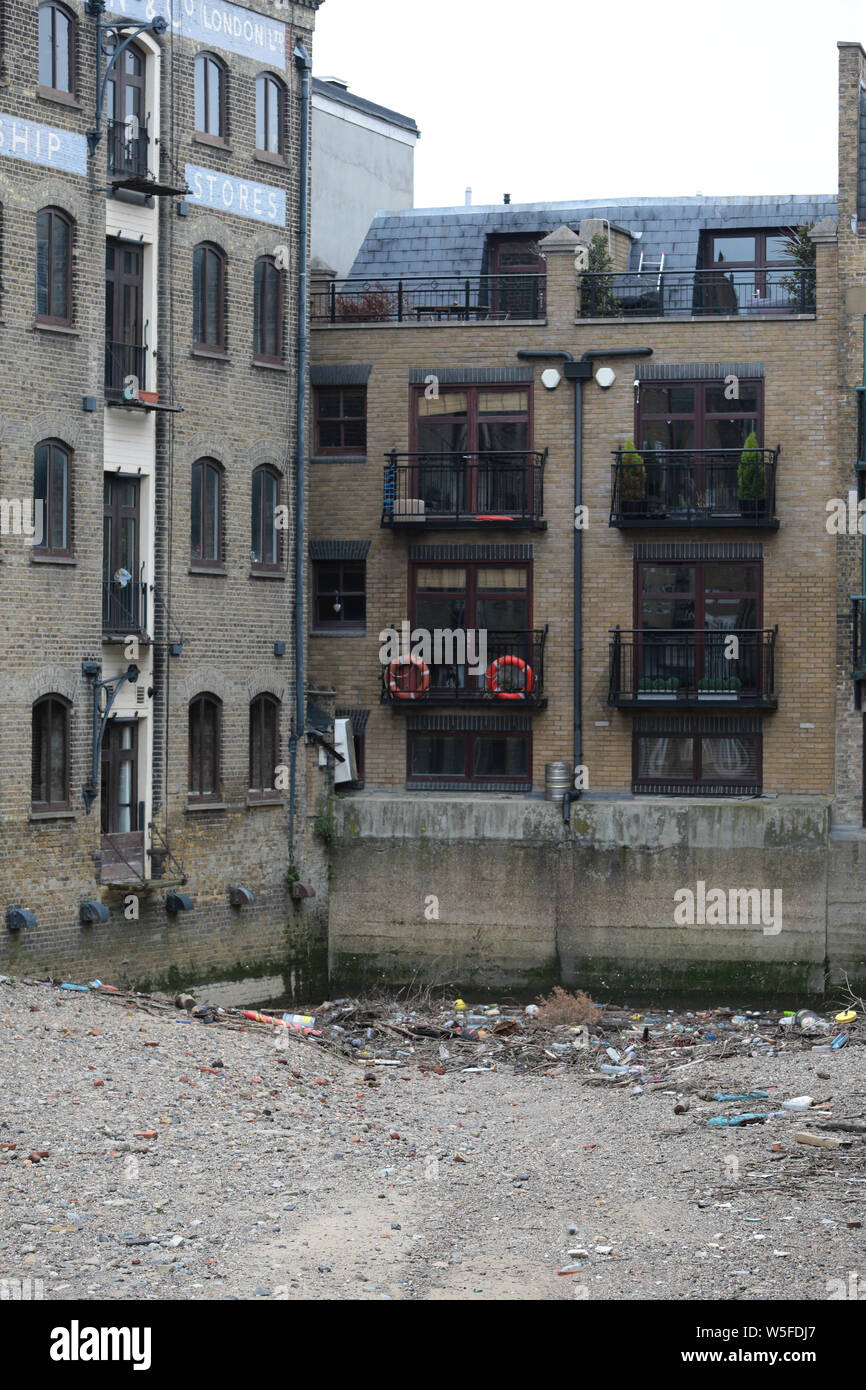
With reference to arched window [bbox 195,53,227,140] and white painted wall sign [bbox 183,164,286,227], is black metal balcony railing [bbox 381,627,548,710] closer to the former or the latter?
white painted wall sign [bbox 183,164,286,227]

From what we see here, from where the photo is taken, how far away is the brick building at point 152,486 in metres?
26.5

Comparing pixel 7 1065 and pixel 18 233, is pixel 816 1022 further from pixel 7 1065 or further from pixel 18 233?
pixel 18 233

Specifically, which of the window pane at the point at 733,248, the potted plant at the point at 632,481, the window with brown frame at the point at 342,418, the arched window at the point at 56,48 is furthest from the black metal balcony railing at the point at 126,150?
the window pane at the point at 733,248

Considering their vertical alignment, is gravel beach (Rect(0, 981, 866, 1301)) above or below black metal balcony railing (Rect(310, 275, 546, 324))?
below

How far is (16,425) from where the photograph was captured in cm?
2639

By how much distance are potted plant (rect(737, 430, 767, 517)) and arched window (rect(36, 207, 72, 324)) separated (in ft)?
38.6

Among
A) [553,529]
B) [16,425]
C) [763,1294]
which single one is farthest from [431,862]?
[763,1294]

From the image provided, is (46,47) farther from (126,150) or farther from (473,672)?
(473,672)

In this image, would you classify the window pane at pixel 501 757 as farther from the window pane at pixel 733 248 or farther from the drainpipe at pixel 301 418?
the window pane at pixel 733 248

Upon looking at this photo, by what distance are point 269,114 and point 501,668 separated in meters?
10.3

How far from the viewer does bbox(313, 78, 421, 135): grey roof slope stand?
39594 mm

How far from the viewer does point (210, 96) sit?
29672 mm

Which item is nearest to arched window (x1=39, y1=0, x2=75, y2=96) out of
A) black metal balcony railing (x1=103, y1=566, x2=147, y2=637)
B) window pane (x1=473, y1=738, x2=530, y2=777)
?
black metal balcony railing (x1=103, y1=566, x2=147, y2=637)

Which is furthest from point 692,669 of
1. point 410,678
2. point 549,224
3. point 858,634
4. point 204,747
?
point 549,224
